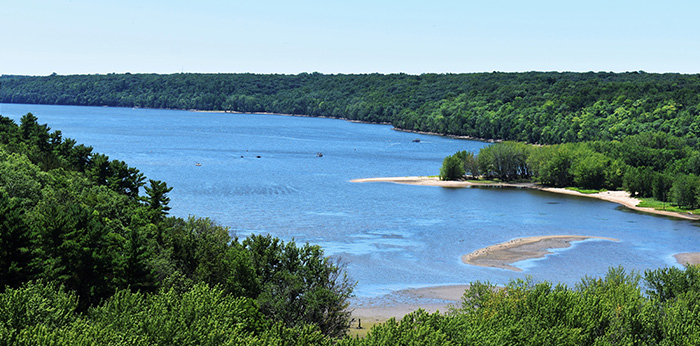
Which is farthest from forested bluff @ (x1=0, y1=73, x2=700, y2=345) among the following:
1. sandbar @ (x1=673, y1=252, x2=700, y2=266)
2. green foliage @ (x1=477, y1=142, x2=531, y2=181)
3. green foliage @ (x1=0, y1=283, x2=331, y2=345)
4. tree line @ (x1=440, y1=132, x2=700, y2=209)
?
green foliage @ (x1=477, y1=142, x2=531, y2=181)

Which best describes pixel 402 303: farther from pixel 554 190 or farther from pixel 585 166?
pixel 585 166

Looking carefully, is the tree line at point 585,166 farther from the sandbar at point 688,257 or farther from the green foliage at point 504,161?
the sandbar at point 688,257

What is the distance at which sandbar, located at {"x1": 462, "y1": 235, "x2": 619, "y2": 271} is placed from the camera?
90.4 m

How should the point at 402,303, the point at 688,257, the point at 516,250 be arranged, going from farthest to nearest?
the point at 516,250
the point at 688,257
the point at 402,303

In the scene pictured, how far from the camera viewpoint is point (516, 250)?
3831 inches

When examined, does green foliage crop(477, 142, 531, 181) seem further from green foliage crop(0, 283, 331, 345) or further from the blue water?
green foliage crop(0, 283, 331, 345)

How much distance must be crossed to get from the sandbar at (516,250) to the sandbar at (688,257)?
37.5 ft

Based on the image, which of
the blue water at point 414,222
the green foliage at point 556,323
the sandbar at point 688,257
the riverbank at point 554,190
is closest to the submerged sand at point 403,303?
the blue water at point 414,222

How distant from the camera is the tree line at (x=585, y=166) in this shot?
146 metres

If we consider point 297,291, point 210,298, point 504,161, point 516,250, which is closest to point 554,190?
point 504,161

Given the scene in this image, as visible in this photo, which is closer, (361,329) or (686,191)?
(361,329)

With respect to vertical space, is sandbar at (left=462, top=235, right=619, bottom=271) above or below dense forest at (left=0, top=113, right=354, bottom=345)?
below

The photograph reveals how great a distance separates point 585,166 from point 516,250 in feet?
214

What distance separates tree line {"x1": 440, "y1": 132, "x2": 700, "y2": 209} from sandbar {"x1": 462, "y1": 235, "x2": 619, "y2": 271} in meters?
42.5
